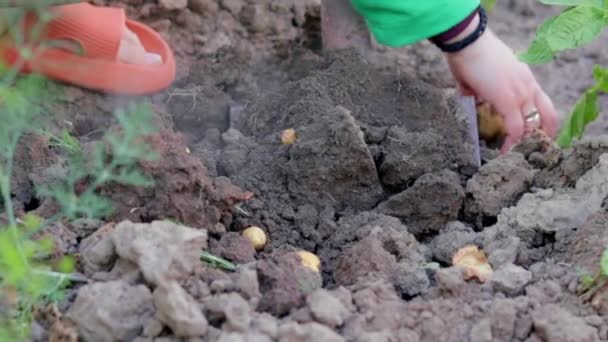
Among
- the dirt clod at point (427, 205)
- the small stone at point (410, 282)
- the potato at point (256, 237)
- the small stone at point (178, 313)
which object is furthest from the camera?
the dirt clod at point (427, 205)

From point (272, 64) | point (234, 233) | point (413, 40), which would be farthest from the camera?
point (272, 64)

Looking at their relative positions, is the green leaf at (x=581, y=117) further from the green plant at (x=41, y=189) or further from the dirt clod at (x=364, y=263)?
the green plant at (x=41, y=189)

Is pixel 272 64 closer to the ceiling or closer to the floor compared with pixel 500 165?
closer to the floor

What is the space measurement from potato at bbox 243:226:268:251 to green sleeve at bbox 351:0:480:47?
0.68 meters

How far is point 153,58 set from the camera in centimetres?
192

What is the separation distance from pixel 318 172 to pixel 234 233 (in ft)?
0.81

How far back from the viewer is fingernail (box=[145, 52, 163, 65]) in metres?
1.91

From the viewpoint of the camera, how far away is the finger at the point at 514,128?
1979 millimetres

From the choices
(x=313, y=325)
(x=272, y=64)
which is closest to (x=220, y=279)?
(x=313, y=325)

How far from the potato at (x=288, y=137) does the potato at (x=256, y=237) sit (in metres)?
0.26

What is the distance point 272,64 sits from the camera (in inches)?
88.6

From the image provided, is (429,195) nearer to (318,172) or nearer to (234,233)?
(318,172)

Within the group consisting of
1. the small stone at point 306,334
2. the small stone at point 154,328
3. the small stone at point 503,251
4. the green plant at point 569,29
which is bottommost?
the small stone at point 503,251

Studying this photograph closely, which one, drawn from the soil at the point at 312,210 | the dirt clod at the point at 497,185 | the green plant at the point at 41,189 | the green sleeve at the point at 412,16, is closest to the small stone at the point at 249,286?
the soil at the point at 312,210
